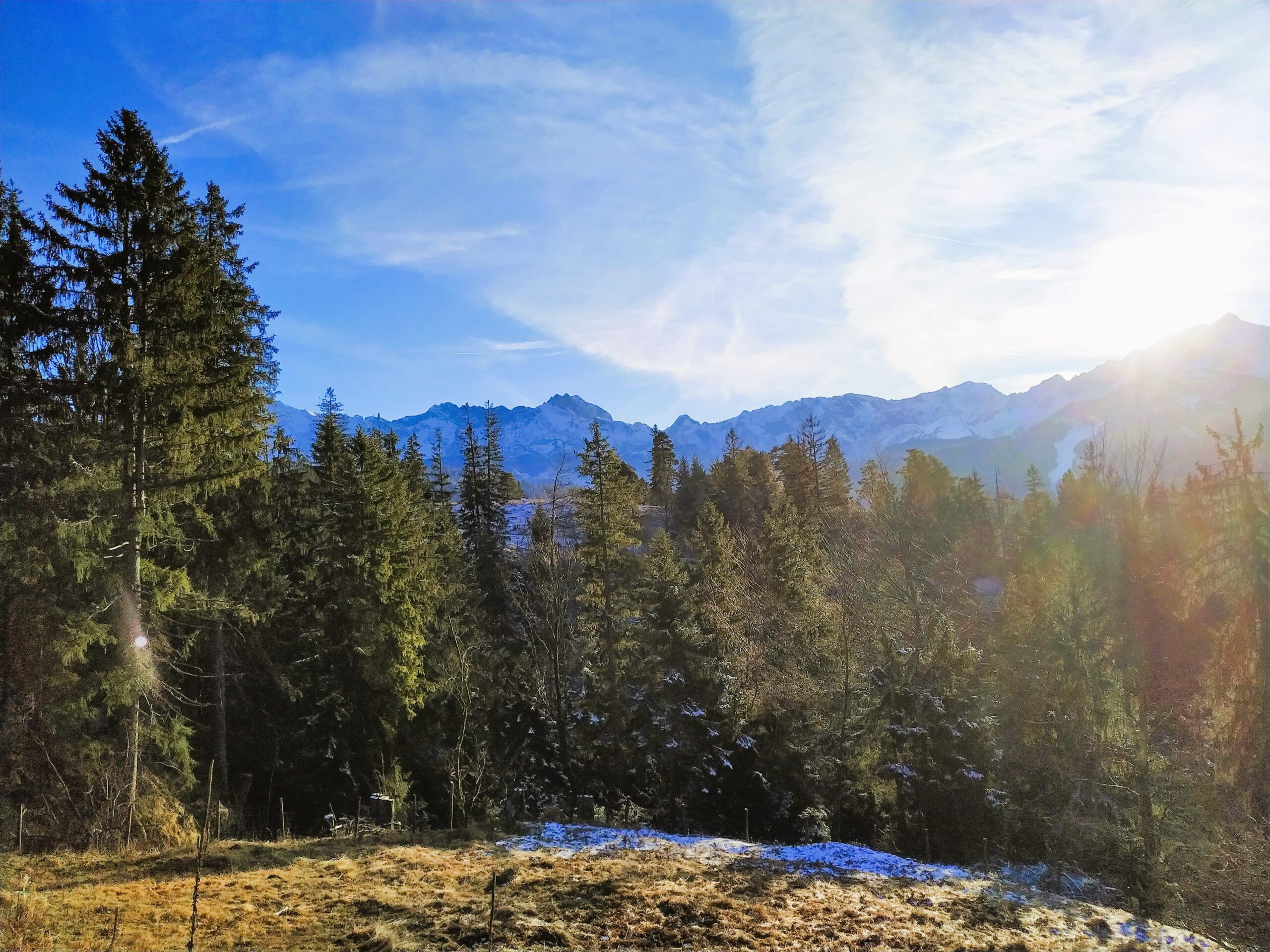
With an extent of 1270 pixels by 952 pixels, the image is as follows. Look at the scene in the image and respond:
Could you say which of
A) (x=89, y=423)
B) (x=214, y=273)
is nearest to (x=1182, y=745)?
(x=214, y=273)

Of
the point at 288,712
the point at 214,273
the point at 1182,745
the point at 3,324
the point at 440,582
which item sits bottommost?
the point at 1182,745

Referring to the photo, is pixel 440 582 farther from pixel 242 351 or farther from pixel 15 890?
pixel 15 890

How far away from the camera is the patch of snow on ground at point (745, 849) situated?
42.4 feet

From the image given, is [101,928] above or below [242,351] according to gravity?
below

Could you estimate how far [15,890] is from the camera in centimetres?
830

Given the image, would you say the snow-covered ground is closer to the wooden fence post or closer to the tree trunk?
the wooden fence post

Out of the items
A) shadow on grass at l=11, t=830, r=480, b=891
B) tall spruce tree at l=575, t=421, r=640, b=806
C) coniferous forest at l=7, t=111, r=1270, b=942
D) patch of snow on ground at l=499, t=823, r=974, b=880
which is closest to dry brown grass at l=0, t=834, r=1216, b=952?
shadow on grass at l=11, t=830, r=480, b=891

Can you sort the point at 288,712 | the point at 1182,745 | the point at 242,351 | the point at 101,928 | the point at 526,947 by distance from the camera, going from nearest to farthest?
the point at 101,928 → the point at 526,947 → the point at 242,351 → the point at 1182,745 → the point at 288,712

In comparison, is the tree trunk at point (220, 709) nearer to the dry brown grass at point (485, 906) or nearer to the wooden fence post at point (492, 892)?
the dry brown grass at point (485, 906)

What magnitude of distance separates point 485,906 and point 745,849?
266 inches

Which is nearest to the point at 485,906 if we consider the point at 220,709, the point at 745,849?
the point at 745,849

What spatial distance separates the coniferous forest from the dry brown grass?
142 inches

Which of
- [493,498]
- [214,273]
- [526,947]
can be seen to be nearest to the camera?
[526,947]

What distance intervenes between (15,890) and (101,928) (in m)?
2.03
